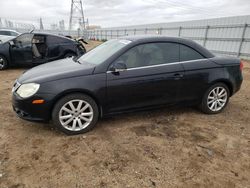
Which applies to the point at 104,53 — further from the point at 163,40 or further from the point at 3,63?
the point at 3,63

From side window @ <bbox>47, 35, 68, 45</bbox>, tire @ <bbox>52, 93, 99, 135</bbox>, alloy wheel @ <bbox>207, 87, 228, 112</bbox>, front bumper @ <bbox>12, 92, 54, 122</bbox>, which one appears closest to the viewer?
front bumper @ <bbox>12, 92, 54, 122</bbox>

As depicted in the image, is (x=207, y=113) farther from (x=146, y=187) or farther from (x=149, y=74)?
(x=146, y=187)

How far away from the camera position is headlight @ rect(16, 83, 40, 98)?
320cm

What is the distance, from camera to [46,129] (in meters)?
3.63

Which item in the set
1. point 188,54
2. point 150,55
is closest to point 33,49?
point 150,55

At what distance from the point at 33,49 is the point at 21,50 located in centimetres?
42

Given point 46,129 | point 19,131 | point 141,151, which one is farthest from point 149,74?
point 19,131

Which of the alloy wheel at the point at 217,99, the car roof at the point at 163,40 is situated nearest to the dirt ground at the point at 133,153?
the alloy wheel at the point at 217,99

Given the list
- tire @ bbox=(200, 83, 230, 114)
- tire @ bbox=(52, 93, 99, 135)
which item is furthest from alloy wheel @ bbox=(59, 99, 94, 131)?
tire @ bbox=(200, 83, 230, 114)

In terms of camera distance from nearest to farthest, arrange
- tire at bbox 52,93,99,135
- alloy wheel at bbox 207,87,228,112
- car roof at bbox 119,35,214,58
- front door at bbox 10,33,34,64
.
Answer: tire at bbox 52,93,99,135, car roof at bbox 119,35,214,58, alloy wheel at bbox 207,87,228,112, front door at bbox 10,33,34,64

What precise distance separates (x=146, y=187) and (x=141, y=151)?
2.33 feet

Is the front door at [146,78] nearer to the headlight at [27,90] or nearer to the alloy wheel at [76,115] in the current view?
the alloy wheel at [76,115]

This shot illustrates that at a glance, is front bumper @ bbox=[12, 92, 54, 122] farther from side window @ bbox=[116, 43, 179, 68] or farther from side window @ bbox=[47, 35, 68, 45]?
side window @ bbox=[47, 35, 68, 45]

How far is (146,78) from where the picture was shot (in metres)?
3.64
